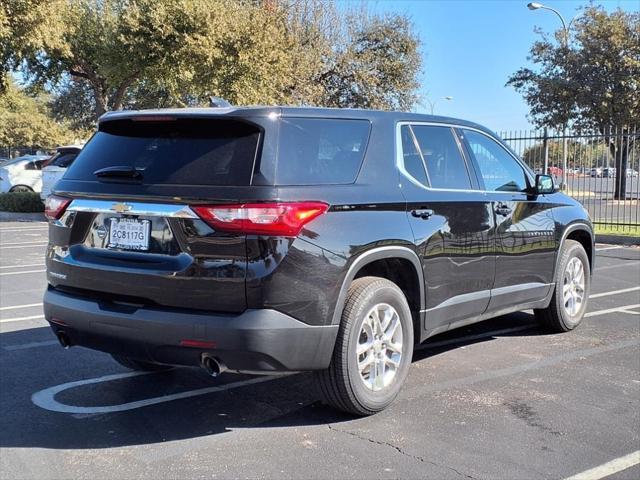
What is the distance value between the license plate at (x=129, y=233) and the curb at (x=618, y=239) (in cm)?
1277

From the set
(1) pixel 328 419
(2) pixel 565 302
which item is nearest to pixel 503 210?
(2) pixel 565 302

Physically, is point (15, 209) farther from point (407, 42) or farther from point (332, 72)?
point (407, 42)

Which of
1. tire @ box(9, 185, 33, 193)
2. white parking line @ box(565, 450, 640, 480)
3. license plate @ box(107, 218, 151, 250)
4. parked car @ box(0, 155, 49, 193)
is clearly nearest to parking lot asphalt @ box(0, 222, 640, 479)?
white parking line @ box(565, 450, 640, 480)

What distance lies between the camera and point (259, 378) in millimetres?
5023

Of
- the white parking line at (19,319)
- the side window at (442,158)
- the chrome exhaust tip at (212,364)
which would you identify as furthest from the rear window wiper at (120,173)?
the white parking line at (19,319)

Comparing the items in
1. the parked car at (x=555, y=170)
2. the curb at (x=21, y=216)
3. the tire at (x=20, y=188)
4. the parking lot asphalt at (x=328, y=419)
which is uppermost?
the parked car at (x=555, y=170)

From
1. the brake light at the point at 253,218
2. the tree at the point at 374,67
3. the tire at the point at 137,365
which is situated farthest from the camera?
the tree at the point at 374,67

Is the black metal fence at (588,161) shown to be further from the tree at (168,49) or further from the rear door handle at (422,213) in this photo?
the rear door handle at (422,213)

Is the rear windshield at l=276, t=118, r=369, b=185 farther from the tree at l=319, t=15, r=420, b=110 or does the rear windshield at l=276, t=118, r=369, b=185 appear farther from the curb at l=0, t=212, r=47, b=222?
Answer: the tree at l=319, t=15, r=420, b=110

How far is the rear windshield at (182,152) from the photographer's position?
145 inches

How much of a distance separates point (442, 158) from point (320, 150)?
1.30 metres

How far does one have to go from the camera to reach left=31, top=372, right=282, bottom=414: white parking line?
14.2 feet

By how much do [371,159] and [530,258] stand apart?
209 centimetres

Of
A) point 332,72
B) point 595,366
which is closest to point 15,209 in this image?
point 332,72
